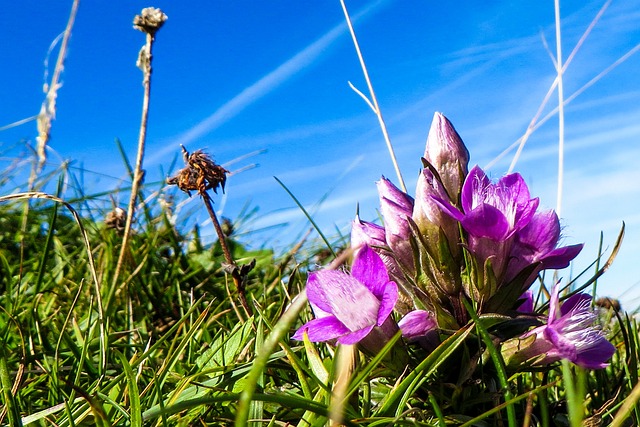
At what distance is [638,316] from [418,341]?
2.12 m

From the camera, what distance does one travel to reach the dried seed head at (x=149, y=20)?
247 centimetres

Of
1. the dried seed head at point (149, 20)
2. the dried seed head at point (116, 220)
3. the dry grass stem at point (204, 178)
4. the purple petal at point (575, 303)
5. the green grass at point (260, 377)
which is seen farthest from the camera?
the dried seed head at point (116, 220)

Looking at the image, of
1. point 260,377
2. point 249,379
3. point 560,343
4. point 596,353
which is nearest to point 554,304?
point 560,343

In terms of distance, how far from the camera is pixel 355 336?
1.15 m

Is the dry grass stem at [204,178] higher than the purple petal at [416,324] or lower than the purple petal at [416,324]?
higher

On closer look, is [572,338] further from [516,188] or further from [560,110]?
[560,110]

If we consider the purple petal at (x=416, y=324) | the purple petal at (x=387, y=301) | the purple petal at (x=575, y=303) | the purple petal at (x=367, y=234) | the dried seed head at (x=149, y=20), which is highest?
the dried seed head at (x=149, y=20)

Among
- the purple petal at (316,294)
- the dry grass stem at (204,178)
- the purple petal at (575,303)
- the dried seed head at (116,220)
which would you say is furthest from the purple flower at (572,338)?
the dried seed head at (116,220)

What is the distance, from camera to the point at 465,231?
127 centimetres

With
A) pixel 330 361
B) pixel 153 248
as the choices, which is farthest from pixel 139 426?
pixel 153 248

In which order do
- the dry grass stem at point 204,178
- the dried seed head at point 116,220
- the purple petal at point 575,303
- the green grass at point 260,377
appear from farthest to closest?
the dried seed head at point 116,220
the dry grass stem at point 204,178
the purple petal at point 575,303
the green grass at point 260,377

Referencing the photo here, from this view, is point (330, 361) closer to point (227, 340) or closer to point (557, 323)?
point (227, 340)

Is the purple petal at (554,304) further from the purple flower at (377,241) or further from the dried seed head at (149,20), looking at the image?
the dried seed head at (149,20)

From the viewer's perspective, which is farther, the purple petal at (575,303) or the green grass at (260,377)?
the purple petal at (575,303)
